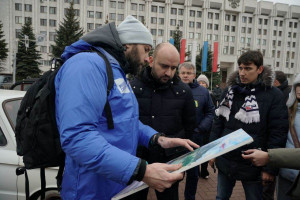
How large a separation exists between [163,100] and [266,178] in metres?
1.27

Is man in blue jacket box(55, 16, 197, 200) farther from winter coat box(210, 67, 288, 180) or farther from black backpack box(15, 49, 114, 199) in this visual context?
winter coat box(210, 67, 288, 180)

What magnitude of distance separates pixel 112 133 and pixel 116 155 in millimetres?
221

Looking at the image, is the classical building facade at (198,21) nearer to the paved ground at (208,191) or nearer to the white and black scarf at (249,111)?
the paved ground at (208,191)

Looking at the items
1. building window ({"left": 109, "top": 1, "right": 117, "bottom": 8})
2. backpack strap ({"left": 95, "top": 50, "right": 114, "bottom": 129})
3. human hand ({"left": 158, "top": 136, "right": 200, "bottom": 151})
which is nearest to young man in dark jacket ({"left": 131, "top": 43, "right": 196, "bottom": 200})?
human hand ({"left": 158, "top": 136, "right": 200, "bottom": 151})

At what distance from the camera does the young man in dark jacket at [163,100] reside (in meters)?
2.42

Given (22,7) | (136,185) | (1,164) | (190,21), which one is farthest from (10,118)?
(190,21)

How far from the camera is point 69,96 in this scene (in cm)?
112

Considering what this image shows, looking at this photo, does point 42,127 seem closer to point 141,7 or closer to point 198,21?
point 141,7

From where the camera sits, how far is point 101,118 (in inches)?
50.0

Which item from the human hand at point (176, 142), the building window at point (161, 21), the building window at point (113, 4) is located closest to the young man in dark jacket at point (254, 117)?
the human hand at point (176, 142)

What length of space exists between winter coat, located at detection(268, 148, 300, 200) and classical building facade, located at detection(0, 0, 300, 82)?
4723 centimetres

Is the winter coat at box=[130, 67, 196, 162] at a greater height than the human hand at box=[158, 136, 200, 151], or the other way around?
the winter coat at box=[130, 67, 196, 162]

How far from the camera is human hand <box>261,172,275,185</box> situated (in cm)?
224

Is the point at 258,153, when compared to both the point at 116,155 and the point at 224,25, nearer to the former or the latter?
the point at 116,155
